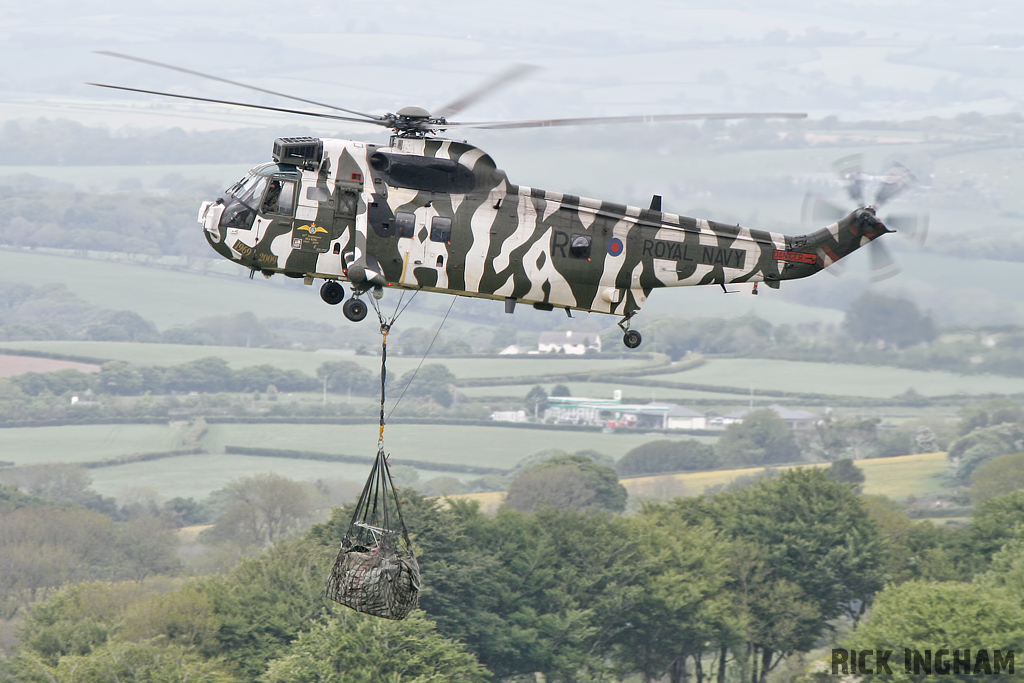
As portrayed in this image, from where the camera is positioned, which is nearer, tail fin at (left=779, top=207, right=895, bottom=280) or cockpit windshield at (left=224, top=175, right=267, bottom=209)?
cockpit windshield at (left=224, top=175, right=267, bottom=209)

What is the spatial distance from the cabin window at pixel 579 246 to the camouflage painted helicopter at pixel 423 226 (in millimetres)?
21

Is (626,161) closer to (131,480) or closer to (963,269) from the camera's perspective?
(963,269)

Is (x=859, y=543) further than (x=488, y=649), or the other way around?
(x=859, y=543)

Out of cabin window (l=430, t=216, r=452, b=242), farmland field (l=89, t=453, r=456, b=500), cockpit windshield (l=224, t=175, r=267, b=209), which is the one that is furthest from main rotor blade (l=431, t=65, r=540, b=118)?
farmland field (l=89, t=453, r=456, b=500)

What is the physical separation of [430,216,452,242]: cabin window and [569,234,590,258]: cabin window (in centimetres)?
269

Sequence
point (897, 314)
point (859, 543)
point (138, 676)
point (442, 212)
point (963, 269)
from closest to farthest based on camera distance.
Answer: point (442, 212)
point (138, 676)
point (859, 543)
point (897, 314)
point (963, 269)

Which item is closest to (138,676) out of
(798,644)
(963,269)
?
(798,644)

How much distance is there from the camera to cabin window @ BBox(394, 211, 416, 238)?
28.2 m

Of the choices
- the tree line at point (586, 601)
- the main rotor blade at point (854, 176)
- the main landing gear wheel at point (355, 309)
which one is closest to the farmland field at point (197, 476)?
the tree line at point (586, 601)

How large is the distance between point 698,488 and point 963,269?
1805 inches

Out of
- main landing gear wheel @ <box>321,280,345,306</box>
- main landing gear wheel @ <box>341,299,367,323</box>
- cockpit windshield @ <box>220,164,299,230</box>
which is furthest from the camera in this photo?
main landing gear wheel @ <box>321,280,345,306</box>

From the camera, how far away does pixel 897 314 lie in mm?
164750

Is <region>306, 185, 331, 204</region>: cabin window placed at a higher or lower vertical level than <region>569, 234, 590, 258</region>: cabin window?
higher

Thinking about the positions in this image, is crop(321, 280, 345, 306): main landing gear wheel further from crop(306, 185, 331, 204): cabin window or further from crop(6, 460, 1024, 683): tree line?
crop(6, 460, 1024, 683): tree line
